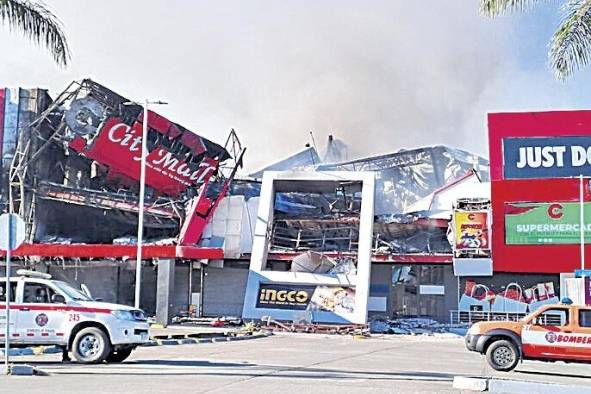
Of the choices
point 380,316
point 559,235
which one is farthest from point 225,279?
point 559,235

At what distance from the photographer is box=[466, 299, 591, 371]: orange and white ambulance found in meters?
17.9

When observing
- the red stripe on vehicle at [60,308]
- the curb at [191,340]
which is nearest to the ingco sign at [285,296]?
the curb at [191,340]

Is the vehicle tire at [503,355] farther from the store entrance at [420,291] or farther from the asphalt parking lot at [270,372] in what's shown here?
the store entrance at [420,291]

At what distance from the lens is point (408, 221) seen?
41844 mm

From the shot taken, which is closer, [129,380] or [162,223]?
[129,380]

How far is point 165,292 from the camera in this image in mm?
36875

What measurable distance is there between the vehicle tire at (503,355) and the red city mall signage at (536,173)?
71.1ft

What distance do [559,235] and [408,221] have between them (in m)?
7.12

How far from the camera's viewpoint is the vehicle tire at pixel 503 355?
18.2m

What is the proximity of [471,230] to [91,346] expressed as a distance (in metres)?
26.0

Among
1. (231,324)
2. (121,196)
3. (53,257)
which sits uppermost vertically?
(121,196)

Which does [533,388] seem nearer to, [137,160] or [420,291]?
[420,291]

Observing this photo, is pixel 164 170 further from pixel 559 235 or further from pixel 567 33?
pixel 567 33

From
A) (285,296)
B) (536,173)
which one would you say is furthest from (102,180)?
(536,173)
